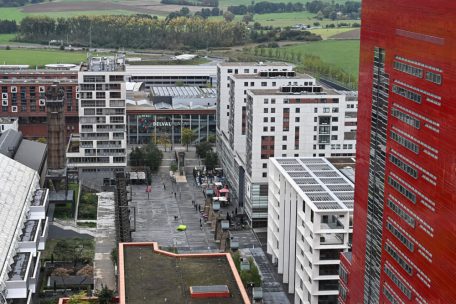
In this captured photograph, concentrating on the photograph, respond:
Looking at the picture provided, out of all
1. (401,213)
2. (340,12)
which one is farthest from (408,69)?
(340,12)

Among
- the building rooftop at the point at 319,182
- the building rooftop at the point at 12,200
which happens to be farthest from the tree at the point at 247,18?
the building rooftop at the point at 319,182

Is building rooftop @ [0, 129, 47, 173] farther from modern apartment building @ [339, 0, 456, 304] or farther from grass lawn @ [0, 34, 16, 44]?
grass lawn @ [0, 34, 16, 44]

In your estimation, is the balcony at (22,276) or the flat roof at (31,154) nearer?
the balcony at (22,276)

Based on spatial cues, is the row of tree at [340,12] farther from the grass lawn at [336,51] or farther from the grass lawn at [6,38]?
the grass lawn at [6,38]

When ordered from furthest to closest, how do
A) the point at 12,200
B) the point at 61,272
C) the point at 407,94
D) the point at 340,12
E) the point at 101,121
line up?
the point at 340,12 < the point at 101,121 < the point at 12,200 < the point at 61,272 < the point at 407,94

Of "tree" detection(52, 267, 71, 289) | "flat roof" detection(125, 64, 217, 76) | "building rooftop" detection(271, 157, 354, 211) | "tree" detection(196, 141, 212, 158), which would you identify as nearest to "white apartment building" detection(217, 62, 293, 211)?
"tree" detection(196, 141, 212, 158)

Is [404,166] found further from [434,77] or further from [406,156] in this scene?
[434,77]
